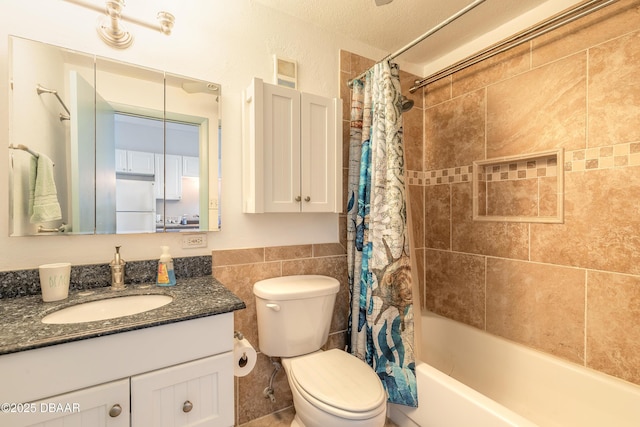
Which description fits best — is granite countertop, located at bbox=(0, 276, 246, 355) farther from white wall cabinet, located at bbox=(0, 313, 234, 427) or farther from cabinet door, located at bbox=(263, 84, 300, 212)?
cabinet door, located at bbox=(263, 84, 300, 212)

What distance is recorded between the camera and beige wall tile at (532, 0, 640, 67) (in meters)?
1.26

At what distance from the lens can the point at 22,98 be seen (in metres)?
1.09

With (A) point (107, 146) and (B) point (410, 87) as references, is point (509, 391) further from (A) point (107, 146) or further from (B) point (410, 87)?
(A) point (107, 146)

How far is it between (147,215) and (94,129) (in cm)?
42

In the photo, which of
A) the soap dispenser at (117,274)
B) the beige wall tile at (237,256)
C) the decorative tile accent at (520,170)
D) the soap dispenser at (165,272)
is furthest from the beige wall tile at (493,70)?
the soap dispenser at (117,274)

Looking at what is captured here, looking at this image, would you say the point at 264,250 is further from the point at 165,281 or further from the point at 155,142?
the point at 155,142

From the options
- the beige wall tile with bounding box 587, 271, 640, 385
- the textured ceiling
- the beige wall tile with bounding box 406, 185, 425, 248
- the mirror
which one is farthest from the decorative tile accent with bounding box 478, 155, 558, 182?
the mirror

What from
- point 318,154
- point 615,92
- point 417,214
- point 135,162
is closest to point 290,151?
point 318,154

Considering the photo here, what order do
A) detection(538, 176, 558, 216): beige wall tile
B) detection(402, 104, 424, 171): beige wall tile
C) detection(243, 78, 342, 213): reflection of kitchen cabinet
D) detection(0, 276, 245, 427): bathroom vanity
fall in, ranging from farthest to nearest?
detection(402, 104, 424, 171): beige wall tile
detection(538, 176, 558, 216): beige wall tile
detection(243, 78, 342, 213): reflection of kitchen cabinet
detection(0, 276, 245, 427): bathroom vanity

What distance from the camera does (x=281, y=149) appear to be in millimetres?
1494

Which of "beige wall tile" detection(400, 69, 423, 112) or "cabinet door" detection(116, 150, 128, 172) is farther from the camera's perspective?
"beige wall tile" detection(400, 69, 423, 112)

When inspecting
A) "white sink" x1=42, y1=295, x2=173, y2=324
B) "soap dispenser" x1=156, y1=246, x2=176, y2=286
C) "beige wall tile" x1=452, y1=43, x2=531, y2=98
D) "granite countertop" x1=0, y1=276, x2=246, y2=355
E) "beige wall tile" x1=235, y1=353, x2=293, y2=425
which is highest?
"beige wall tile" x1=452, y1=43, x2=531, y2=98

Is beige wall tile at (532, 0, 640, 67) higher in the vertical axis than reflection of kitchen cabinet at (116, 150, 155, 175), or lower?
higher

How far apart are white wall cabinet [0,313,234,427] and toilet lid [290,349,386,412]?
357 millimetres
